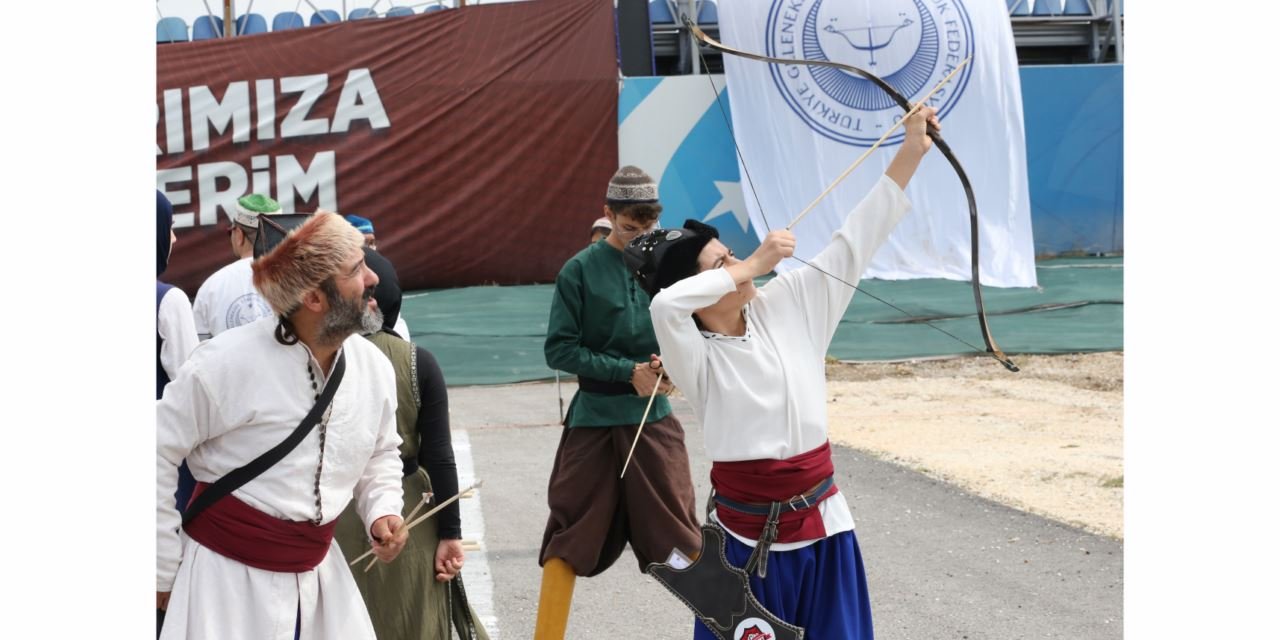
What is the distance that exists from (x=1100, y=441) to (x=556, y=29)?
9.99 metres

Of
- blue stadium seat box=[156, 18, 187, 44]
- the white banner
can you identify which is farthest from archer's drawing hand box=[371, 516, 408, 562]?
blue stadium seat box=[156, 18, 187, 44]

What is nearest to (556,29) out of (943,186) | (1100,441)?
(943,186)

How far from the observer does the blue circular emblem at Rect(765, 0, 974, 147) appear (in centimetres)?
1491

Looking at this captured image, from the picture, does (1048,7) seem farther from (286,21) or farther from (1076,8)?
(286,21)

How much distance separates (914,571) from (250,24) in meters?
16.7

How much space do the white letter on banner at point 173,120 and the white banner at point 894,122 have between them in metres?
6.81

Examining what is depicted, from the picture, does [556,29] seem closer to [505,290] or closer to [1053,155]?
[505,290]

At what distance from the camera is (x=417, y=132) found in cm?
1702

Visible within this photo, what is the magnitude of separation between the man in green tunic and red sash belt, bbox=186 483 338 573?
193cm

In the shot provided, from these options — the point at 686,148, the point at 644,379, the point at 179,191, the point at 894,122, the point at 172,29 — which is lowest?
the point at 644,379

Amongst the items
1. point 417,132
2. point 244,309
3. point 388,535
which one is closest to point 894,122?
point 417,132

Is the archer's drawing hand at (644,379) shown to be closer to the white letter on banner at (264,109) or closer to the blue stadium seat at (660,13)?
the white letter on banner at (264,109)

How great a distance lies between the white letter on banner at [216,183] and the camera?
A: 1661 cm

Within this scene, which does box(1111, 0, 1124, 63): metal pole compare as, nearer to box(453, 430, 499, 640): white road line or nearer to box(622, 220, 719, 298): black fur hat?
box(453, 430, 499, 640): white road line
